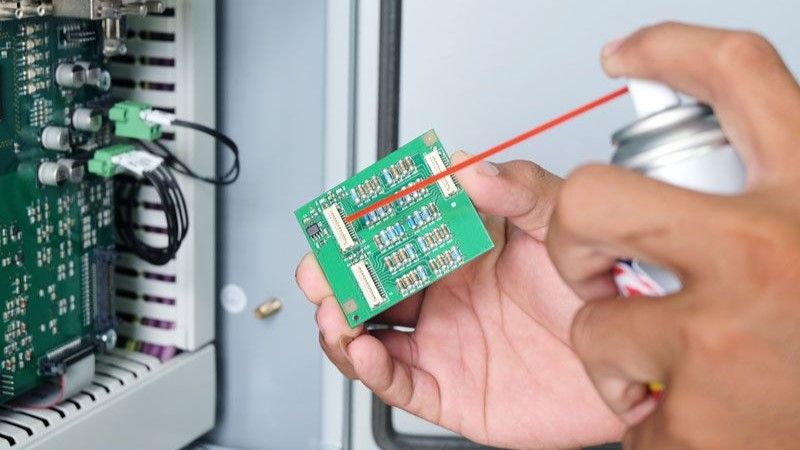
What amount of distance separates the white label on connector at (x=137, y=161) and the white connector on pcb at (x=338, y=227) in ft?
0.79

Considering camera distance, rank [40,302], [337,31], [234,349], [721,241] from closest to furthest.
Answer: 1. [721,241]
2. [40,302]
3. [337,31]
4. [234,349]

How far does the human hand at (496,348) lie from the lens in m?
1.07

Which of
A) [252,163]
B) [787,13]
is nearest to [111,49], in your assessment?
[252,163]

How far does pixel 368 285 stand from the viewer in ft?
3.45

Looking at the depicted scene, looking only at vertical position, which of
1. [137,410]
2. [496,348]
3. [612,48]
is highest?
[612,48]

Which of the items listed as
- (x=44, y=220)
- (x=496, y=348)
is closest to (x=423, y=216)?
(x=496, y=348)

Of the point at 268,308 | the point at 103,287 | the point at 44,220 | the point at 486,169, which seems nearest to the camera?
the point at 486,169

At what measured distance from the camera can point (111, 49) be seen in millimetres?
1164

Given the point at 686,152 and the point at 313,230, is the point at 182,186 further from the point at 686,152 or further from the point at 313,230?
the point at 686,152

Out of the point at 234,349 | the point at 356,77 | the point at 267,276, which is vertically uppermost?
the point at 356,77

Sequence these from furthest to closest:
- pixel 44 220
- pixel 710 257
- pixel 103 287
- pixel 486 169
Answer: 1. pixel 103 287
2. pixel 44 220
3. pixel 486 169
4. pixel 710 257

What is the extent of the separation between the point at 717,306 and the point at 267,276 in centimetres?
83

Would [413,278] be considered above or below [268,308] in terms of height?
above

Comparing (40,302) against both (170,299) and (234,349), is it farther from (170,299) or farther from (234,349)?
(234,349)
